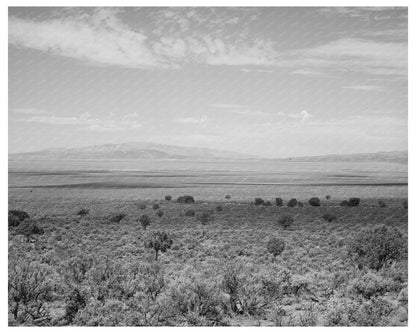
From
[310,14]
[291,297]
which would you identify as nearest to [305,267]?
[291,297]

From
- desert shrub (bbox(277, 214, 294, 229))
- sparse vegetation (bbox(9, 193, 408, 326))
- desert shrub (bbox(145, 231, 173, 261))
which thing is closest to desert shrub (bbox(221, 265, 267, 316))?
sparse vegetation (bbox(9, 193, 408, 326))

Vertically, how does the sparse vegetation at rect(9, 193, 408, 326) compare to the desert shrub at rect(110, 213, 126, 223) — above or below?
above

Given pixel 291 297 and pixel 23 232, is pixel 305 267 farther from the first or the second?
pixel 23 232

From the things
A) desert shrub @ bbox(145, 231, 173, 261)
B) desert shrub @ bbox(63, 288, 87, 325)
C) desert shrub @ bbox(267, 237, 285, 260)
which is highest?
desert shrub @ bbox(63, 288, 87, 325)

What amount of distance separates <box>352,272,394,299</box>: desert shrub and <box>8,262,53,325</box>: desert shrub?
7150 millimetres

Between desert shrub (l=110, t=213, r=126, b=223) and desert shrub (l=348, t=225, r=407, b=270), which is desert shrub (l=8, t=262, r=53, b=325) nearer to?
desert shrub (l=348, t=225, r=407, b=270)

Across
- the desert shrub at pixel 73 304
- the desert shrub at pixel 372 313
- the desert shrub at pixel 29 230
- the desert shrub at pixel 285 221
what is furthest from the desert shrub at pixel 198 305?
the desert shrub at pixel 285 221

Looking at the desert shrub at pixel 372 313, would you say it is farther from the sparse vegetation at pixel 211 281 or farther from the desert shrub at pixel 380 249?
the desert shrub at pixel 380 249

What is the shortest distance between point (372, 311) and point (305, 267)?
4.19 m

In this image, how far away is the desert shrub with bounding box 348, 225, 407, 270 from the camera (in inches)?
448

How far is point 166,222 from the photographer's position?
2202cm

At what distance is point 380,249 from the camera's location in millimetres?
11438

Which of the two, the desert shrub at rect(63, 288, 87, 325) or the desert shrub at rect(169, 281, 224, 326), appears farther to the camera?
the desert shrub at rect(63, 288, 87, 325)

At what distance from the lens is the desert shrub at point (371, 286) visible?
9.19 metres
